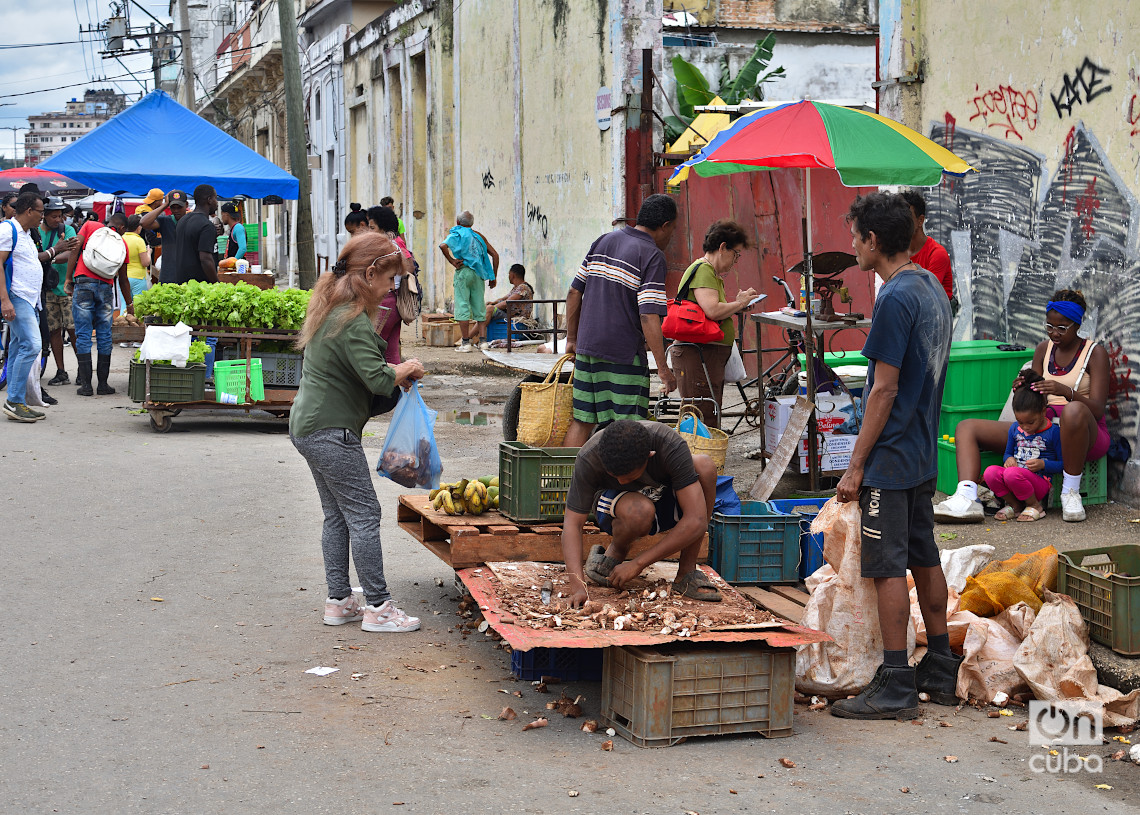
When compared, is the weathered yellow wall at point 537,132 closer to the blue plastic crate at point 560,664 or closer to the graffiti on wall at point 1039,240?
the graffiti on wall at point 1039,240

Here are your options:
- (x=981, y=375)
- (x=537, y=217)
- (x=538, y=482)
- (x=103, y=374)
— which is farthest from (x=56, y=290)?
(x=981, y=375)

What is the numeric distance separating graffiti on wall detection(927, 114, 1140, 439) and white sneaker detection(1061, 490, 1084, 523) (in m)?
0.63

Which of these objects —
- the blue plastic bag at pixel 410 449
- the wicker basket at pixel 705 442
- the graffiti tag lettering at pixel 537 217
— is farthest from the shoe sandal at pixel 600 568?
the graffiti tag lettering at pixel 537 217

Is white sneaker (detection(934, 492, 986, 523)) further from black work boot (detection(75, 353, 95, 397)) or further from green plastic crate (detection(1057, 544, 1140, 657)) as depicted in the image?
black work boot (detection(75, 353, 95, 397))

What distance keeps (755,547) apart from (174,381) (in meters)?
6.74

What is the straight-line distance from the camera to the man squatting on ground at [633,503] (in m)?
4.73

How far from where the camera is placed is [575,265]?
17.2 m

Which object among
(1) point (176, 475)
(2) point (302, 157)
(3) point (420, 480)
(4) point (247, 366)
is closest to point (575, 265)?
(2) point (302, 157)

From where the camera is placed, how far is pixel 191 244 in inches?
488

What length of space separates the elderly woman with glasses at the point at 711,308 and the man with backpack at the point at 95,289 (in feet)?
22.0

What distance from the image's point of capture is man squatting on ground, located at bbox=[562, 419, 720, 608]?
4730 millimetres

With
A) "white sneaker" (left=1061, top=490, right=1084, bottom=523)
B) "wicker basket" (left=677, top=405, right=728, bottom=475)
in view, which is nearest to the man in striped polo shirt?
"wicker basket" (left=677, top=405, right=728, bottom=475)

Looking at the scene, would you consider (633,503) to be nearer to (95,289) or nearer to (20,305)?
(20,305)

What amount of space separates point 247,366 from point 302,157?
7720 millimetres
